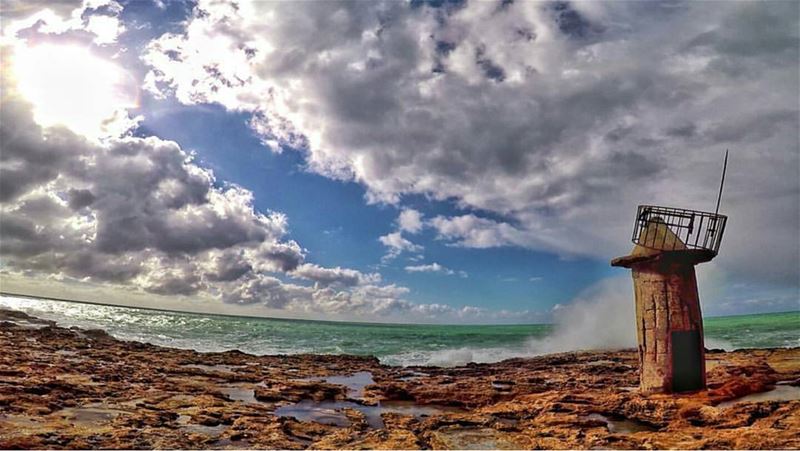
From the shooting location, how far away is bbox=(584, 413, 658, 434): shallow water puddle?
9020 mm

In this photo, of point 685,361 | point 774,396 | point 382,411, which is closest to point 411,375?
point 382,411

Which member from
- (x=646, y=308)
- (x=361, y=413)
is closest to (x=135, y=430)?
(x=361, y=413)

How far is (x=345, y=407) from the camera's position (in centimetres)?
1295

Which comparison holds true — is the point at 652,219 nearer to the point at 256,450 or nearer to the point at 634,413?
the point at 634,413

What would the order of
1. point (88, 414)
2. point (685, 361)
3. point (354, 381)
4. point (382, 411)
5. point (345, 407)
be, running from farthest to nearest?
point (354, 381)
point (345, 407)
point (382, 411)
point (685, 361)
point (88, 414)

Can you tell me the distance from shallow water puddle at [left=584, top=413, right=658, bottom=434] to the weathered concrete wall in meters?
1.69

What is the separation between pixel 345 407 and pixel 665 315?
28.7 feet

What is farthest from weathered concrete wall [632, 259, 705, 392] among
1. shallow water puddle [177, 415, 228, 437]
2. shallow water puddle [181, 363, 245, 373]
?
shallow water puddle [181, 363, 245, 373]

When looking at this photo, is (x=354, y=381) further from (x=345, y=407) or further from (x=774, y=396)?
(x=774, y=396)

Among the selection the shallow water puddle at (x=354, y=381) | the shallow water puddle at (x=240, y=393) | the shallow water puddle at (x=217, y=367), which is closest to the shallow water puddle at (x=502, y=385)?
the shallow water puddle at (x=354, y=381)

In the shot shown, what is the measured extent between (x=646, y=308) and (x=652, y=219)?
2253mm

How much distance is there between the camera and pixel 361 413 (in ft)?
38.4

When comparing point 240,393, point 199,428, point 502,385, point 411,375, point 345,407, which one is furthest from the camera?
point 411,375

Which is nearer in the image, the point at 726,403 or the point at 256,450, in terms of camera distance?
the point at 256,450
